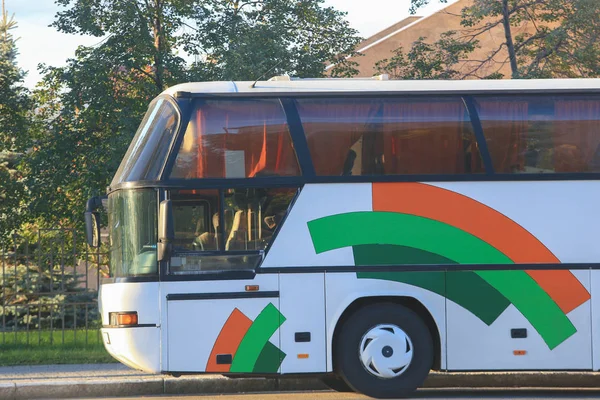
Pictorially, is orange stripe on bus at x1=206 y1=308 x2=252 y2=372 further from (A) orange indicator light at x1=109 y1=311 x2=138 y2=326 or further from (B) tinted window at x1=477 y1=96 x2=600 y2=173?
(B) tinted window at x1=477 y1=96 x2=600 y2=173

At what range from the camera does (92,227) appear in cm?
1100

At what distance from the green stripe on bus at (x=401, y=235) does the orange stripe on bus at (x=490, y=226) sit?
8 cm

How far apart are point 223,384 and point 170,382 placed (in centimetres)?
60

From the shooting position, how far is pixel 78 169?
24.3 metres

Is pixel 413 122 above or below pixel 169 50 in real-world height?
below

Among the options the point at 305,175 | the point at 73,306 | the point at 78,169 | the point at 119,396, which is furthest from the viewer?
the point at 78,169

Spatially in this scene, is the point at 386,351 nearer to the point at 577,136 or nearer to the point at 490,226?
the point at 490,226

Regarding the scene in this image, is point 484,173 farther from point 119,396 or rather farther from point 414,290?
point 119,396

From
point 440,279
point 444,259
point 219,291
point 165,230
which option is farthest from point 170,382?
point 444,259

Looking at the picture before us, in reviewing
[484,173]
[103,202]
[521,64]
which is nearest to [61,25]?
[521,64]

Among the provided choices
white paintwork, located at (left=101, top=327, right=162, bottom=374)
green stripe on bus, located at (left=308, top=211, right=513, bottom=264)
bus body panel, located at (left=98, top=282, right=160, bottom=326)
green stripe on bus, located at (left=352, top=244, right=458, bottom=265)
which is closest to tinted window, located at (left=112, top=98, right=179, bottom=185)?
bus body panel, located at (left=98, top=282, right=160, bottom=326)

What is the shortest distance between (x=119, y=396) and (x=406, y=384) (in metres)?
3.21

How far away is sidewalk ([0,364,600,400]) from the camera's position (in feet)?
35.6

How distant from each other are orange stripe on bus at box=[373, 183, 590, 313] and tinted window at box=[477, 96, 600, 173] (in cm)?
56
